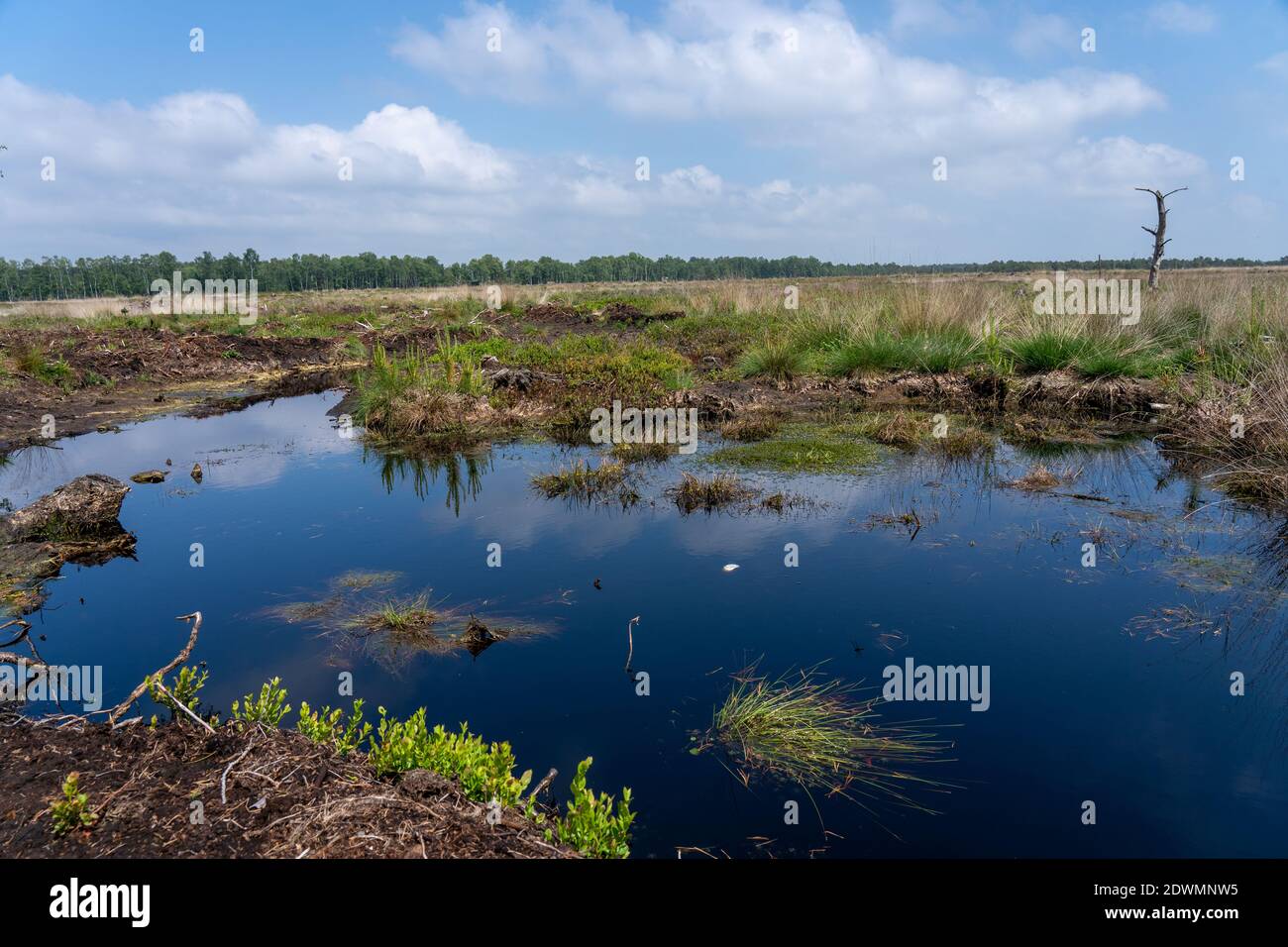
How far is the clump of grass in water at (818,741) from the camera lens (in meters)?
3.29

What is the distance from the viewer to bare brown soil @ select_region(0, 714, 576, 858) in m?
2.50

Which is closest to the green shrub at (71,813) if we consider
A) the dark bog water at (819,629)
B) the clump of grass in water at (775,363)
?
the dark bog water at (819,629)

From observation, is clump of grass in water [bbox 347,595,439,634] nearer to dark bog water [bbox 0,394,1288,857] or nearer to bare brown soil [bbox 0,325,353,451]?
dark bog water [bbox 0,394,1288,857]

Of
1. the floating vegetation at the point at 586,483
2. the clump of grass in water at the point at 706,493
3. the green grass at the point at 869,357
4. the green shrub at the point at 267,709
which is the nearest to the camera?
the green shrub at the point at 267,709

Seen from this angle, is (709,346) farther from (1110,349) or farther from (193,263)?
(193,263)

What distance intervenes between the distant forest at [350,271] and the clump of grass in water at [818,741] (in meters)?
66.9

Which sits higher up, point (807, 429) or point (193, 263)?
point (193, 263)

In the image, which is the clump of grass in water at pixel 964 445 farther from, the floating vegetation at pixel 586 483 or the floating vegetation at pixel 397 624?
the floating vegetation at pixel 397 624

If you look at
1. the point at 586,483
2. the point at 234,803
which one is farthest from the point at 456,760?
the point at 586,483

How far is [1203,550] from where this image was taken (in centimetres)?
550

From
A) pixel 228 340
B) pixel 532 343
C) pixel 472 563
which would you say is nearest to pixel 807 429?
pixel 472 563

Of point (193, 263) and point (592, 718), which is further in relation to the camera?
point (193, 263)

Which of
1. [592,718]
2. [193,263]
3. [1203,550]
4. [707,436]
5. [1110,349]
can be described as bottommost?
[592,718]
